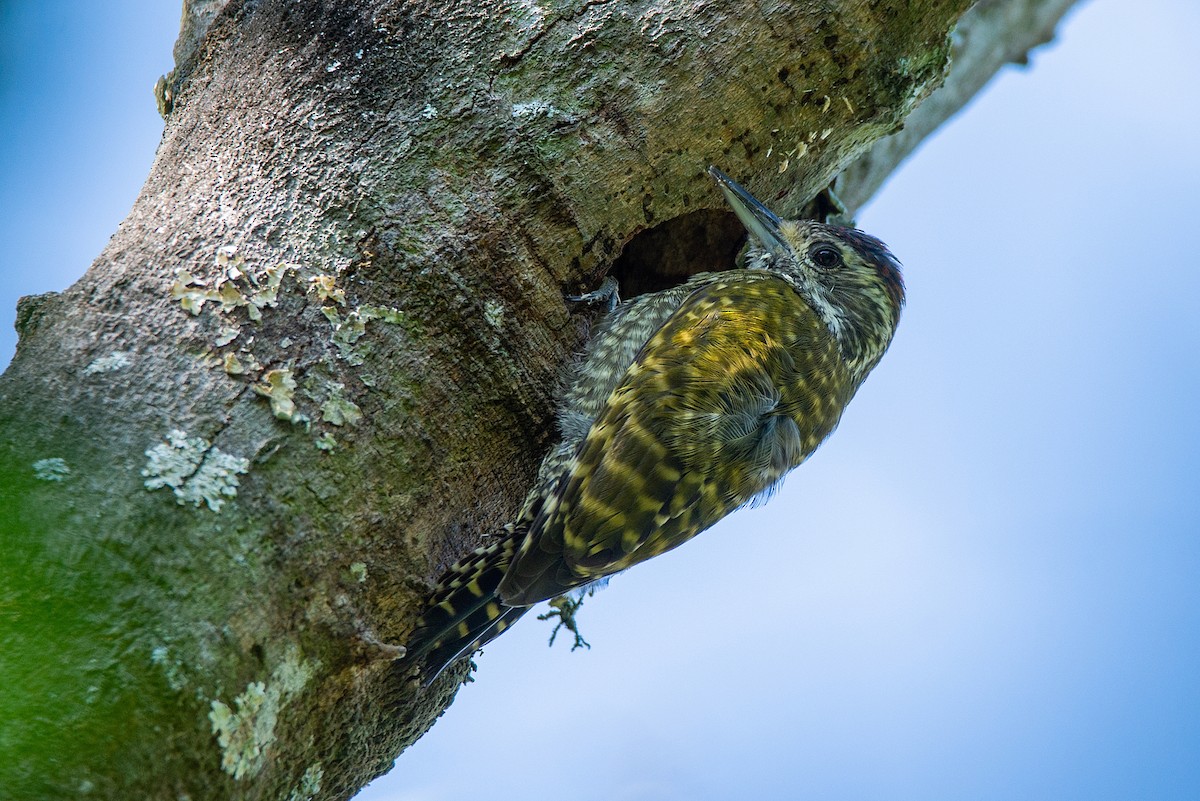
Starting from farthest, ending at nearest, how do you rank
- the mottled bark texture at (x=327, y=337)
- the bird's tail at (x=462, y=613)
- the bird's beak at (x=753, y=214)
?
the bird's beak at (x=753, y=214) → the bird's tail at (x=462, y=613) → the mottled bark texture at (x=327, y=337)

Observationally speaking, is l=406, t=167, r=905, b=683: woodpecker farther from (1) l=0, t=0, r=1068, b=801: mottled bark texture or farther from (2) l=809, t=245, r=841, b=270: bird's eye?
(2) l=809, t=245, r=841, b=270: bird's eye

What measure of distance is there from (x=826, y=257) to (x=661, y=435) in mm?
1278

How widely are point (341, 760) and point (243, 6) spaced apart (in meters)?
1.78

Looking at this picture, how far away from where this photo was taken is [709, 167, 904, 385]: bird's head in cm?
342

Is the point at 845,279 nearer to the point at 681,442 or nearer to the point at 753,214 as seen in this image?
the point at 753,214

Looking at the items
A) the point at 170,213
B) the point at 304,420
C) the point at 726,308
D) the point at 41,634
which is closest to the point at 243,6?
the point at 170,213

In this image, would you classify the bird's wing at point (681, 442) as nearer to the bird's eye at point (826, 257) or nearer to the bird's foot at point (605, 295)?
the bird's foot at point (605, 295)

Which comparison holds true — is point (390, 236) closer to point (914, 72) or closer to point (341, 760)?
point (341, 760)

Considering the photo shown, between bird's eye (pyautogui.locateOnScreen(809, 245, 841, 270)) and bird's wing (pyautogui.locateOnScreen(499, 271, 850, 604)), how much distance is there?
56 centimetres

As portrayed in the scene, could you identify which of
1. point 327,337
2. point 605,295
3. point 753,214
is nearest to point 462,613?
point 327,337

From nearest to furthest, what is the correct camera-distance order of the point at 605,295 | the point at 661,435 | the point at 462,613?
the point at 462,613 → the point at 661,435 → the point at 605,295

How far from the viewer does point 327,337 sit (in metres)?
2.08

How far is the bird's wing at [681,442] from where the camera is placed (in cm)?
246

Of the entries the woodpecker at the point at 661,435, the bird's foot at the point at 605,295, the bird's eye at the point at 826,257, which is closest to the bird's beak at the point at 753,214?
the woodpecker at the point at 661,435
